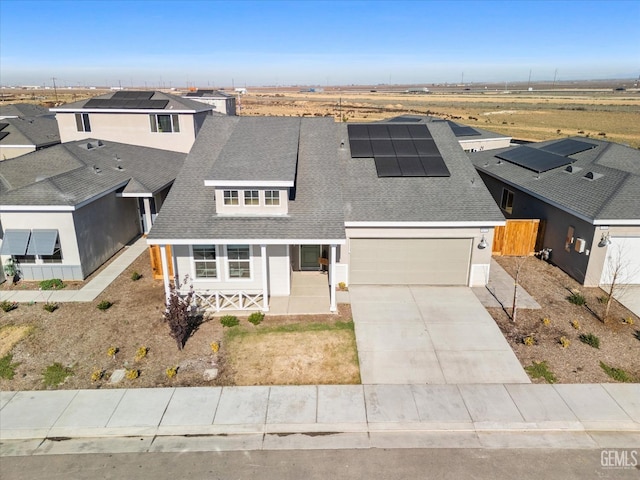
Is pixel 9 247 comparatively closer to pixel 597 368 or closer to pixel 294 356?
pixel 294 356

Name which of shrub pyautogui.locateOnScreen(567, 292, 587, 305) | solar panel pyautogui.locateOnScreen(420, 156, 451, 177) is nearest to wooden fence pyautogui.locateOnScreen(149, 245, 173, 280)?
solar panel pyautogui.locateOnScreen(420, 156, 451, 177)

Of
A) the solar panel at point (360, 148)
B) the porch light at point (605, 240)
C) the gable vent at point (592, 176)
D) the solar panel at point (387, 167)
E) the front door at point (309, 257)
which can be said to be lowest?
the front door at point (309, 257)

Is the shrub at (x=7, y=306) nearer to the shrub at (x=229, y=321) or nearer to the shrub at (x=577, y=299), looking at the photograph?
the shrub at (x=229, y=321)

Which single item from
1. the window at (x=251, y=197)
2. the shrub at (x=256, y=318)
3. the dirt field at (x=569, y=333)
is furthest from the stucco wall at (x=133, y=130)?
the dirt field at (x=569, y=333)

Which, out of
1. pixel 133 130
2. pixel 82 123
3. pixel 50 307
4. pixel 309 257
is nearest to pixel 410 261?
pixel 309 257

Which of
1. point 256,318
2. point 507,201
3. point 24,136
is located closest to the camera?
point 256,318

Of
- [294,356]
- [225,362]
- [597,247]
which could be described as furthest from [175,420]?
[597,247]

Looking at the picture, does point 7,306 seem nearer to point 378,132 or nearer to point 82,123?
point 378,132
